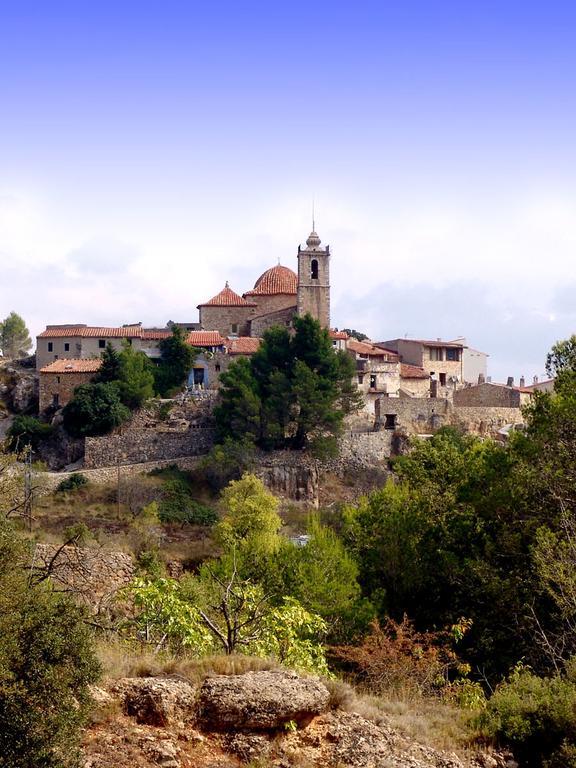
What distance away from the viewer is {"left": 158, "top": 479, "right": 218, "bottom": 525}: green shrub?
42688 mm

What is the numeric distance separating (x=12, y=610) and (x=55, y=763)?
5.28ft

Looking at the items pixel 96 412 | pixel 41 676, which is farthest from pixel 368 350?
→ pixel 41 676

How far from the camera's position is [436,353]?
2514 inches

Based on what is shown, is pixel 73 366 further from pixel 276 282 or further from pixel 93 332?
pixel 276 282

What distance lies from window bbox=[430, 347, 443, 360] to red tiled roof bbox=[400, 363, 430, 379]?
2.30 meters

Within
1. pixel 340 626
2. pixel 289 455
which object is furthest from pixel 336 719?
pixel 289 455

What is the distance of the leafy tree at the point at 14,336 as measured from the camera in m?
71.2

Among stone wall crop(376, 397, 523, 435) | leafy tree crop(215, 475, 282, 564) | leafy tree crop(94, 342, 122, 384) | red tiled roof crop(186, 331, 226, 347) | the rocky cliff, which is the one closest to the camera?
the rocky cliff

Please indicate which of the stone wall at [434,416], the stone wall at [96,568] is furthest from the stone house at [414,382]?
the stone wall at [96,568]

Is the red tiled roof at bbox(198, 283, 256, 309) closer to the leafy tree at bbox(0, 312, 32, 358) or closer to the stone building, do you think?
the stone building

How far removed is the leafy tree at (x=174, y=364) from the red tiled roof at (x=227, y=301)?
Result: 21.0 ft

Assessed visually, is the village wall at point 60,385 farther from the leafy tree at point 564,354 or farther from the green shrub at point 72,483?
the leafy tree at point 564,354

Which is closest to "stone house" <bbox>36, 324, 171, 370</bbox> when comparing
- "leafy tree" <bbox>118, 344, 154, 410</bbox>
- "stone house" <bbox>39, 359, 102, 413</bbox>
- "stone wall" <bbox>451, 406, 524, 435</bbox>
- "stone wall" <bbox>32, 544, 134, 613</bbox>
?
"stone house" <bbox>39, 359, 102, 413</bbox>

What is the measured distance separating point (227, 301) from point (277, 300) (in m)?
3.25
